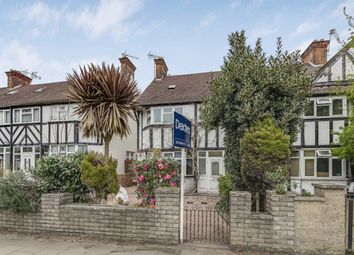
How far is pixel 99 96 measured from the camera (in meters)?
7.32

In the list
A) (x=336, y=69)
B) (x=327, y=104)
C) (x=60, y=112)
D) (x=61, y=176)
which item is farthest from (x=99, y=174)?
(x=60, y=112)

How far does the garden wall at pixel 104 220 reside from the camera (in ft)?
18.4

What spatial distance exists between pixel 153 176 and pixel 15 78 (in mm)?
21660

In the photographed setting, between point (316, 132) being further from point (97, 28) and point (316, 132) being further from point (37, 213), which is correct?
point (37, 213)

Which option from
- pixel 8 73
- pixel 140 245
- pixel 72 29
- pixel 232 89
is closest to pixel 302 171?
pixel 232 89

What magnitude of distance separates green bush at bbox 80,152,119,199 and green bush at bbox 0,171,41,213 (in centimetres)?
115

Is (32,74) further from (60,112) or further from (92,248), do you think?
(92,248)

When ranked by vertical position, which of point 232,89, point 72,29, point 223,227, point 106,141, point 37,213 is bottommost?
point 223,227

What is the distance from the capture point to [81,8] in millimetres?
8398

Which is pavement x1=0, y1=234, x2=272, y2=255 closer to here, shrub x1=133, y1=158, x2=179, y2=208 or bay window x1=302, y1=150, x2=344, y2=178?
shrub x1=133, y1=158, x2=179, y2=208

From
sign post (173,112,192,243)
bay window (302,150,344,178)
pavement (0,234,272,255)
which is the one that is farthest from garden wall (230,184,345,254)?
bay window (302,150,344,178)

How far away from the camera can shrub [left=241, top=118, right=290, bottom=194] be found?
5.50 metres

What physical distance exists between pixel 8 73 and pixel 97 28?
17789mm

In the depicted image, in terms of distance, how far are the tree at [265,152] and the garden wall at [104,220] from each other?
157 cm
